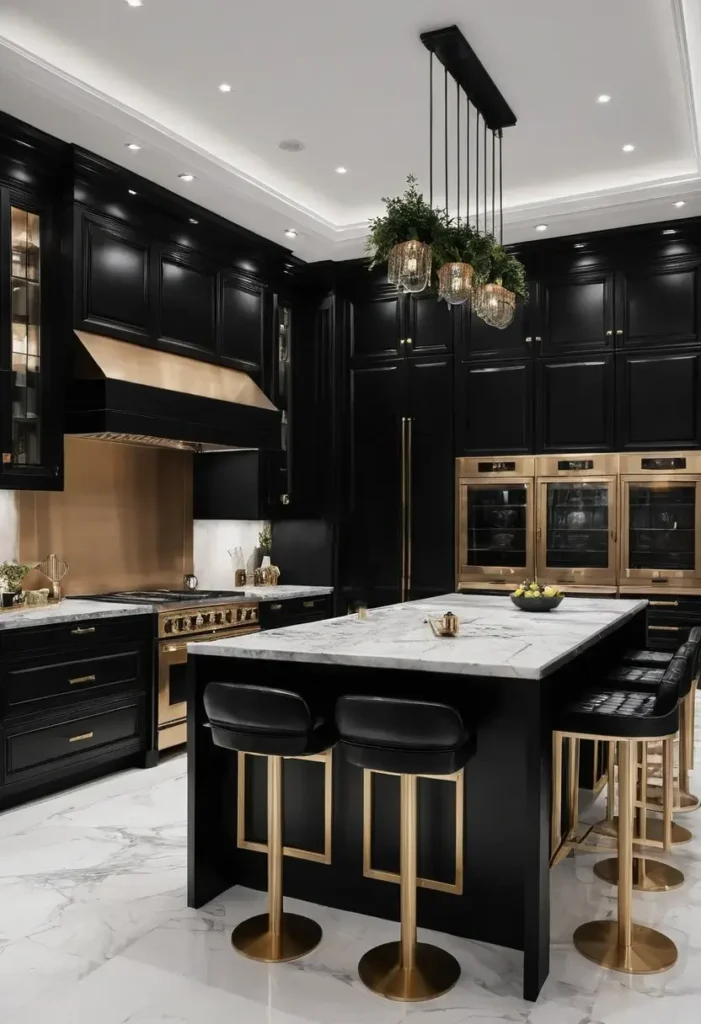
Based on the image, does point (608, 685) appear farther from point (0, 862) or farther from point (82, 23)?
point (82, 23)

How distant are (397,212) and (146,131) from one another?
165 centimetres

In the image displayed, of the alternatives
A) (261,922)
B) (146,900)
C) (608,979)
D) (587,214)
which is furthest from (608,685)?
(587,214)

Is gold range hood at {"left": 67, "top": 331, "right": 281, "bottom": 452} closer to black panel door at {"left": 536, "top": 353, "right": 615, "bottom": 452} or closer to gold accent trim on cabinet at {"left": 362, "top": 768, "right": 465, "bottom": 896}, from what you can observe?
black panel door at {"left": 536, "top": 353, "right": 615, "bottom": 452}

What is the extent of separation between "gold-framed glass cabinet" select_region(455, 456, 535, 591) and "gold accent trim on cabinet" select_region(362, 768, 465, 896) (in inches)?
133

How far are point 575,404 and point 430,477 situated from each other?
3.80 ft

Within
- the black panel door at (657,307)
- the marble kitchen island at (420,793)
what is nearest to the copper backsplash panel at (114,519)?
the marble kitchen island at (420,793)

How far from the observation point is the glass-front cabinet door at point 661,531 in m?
5.65

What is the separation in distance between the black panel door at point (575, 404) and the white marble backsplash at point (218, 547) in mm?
2163

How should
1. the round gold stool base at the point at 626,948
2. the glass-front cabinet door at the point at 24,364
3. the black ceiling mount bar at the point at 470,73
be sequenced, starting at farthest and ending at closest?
the glass-front cabinet door at the point at 24,364, the black ceiling mount bar at the point at 470,73, the round gold stool base at the point at 626,948

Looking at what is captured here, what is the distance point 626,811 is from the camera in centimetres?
267

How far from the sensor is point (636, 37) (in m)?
3.84

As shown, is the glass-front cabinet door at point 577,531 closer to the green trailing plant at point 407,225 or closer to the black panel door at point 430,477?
the black panel door at point 430,477

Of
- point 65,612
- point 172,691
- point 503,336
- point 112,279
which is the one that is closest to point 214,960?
point 65,612

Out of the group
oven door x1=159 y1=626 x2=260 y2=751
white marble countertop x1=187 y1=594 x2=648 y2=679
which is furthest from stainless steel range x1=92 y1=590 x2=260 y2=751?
white marble countertop x1=187 y1=594 x2=648 y2=679
